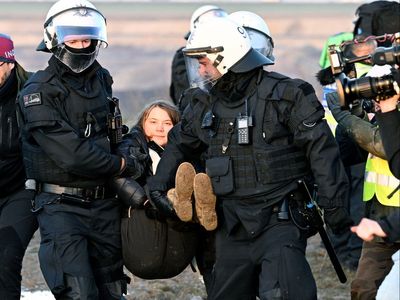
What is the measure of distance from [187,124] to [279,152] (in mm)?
684

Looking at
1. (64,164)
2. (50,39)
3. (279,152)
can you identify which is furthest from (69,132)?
(279,152)

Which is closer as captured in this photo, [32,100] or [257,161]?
[257,161]

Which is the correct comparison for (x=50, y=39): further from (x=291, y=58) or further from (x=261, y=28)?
(x=291, y=58)

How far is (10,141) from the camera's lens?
25.0 feet

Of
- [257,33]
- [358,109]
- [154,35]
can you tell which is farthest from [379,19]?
[154,35]

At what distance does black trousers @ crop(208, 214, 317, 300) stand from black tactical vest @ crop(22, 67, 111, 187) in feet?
3.15

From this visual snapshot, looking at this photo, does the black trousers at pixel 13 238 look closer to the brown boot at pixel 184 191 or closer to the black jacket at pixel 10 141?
the black jacket at pixel 10 141

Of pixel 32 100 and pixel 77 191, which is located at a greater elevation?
pixel 32 100

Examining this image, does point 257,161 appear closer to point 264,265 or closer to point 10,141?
point 264,265

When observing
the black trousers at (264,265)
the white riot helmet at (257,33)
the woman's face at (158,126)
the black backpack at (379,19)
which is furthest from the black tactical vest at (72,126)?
the black backpack at (379,19)

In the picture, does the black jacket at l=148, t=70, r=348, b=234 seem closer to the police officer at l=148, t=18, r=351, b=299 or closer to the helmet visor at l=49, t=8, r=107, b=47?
the police officer at l=148, t=18, r=351, b=299

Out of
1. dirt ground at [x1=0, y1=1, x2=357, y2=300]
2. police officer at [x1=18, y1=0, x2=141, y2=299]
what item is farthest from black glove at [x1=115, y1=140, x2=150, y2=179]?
dirt ground at [x1=0, y1=1, x2=357, y2=300]

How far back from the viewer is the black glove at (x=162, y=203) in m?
7.01

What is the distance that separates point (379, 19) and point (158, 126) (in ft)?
7.08
